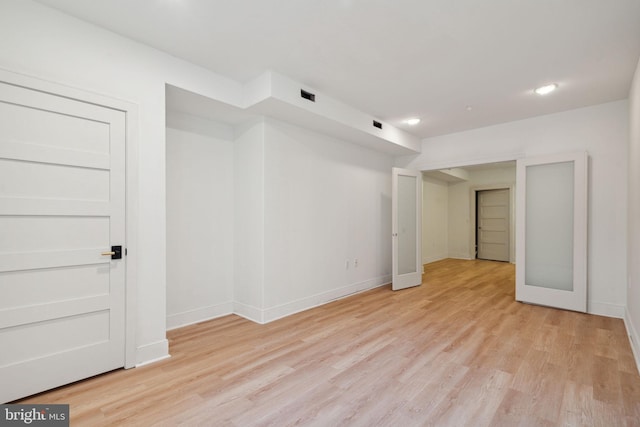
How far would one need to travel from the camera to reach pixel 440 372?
2.44m

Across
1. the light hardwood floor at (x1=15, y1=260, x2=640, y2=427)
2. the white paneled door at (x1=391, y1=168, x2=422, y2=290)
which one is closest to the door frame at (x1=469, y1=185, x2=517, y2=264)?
the white paneled door at (x1=391, y1=168, x2=422, y2=290)

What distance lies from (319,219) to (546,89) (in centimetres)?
321

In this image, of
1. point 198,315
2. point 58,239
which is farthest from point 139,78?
point 198,315

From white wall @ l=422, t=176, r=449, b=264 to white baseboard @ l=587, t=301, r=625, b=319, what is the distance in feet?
13.6

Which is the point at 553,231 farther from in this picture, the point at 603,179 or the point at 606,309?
the point at 606,309

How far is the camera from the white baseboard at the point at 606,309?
3768mm

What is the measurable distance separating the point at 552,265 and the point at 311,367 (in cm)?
384

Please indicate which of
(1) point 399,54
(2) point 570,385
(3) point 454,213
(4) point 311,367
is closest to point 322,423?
(4) point 311,367

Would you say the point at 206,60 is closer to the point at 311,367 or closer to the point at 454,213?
the point at 311,367

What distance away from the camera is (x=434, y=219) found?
28.2ft

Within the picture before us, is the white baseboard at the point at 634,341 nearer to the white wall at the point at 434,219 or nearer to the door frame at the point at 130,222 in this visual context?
the door frame at the point at 130,222

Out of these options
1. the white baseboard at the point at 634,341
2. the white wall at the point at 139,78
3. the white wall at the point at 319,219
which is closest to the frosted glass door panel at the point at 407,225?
the white wall at the point at 319,219

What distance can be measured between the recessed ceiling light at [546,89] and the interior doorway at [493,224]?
533cm

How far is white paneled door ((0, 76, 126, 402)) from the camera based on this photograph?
2.02 metres
